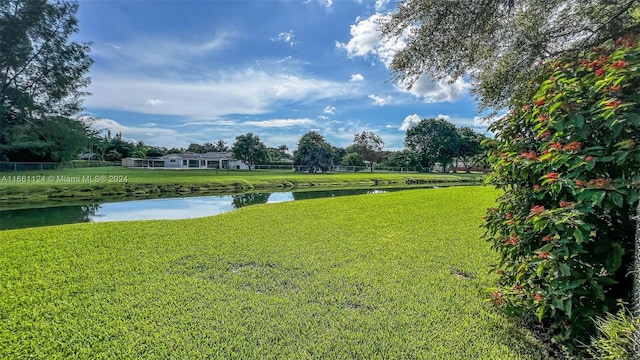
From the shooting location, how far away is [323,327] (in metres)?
2.71

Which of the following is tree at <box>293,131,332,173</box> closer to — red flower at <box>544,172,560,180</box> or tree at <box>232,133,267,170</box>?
tree at <box>232,133,267,170</box>

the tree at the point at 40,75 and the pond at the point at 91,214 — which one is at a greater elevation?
the tree at the point at 40,75

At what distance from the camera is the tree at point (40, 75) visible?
1839 centimetres

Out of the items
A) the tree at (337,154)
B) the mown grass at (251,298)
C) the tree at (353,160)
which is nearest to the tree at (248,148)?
A: the tree at (337,154)

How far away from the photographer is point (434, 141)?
54.6m

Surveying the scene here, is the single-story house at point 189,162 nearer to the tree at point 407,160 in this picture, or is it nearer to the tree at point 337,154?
the tree at point 337,154

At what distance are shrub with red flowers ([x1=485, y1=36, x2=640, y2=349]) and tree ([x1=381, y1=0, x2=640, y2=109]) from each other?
80.0 inches

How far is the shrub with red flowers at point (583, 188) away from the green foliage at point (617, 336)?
12 centimetres

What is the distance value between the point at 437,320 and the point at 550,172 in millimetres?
1627

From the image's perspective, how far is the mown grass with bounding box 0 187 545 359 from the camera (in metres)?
2.44

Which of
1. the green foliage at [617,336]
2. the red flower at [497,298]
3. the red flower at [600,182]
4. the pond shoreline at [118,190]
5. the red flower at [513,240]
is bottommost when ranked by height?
the pond shoreline at [118,190]

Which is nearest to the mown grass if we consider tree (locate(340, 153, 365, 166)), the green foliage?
the green foliage

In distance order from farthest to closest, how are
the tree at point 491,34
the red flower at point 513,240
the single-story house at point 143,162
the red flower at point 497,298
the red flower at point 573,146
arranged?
the single-story house at point 143,162 → the tree at point 491,34 → the red flower at point 497,298 → the red flower at point 513,240 → the red flower at point 573,146

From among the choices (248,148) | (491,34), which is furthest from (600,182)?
(248,148)
